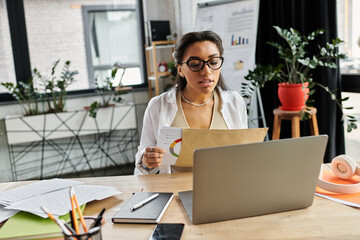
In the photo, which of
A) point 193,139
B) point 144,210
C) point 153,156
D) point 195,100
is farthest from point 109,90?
point 144,210

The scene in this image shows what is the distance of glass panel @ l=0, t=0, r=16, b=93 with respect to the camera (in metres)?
3.36

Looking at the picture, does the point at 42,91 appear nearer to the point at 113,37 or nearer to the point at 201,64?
the point at 113,37

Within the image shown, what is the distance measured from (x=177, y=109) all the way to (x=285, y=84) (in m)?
1.07

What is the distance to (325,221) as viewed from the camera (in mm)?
850

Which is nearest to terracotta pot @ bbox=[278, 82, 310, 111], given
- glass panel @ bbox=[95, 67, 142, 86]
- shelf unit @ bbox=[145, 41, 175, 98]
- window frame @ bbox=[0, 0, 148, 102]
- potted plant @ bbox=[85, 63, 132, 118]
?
shelf unit @ bbox=[145, 41, 175, 98]

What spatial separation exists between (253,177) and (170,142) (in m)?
0.48

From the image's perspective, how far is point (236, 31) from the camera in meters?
2.90

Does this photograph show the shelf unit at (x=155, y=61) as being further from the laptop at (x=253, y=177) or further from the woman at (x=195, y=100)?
the laptop at (x=253, y=177)

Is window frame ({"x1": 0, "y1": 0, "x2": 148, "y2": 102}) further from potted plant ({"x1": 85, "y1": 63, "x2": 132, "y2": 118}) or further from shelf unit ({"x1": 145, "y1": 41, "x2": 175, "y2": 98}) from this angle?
shelf unit ({"x1": 145, "y1": 41, "x2": 175, "y2": 98})

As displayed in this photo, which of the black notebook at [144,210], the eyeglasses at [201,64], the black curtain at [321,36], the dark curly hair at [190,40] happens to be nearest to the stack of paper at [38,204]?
the black notebook at [144,210]

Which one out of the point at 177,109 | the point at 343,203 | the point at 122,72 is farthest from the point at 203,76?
the point at 122,72

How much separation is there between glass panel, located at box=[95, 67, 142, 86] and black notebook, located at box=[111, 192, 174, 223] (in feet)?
9.52

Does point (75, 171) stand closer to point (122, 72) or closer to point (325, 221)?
point (122, 72)

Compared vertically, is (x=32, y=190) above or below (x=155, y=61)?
below
